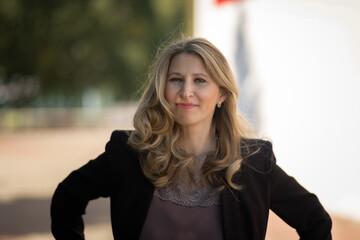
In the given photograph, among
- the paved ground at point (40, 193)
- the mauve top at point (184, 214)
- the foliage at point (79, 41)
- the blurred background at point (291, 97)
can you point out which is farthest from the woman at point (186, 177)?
the foliage at point (79, 41)

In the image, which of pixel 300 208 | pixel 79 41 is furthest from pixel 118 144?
pixel 79 41

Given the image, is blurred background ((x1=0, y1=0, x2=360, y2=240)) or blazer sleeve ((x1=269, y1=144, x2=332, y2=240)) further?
blurred background ((x1=0, y1=0, x2=360, y2=240))

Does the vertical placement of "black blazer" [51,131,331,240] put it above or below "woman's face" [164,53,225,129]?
below

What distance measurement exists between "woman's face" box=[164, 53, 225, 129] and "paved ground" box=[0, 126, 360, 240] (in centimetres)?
379

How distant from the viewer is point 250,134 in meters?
2.91

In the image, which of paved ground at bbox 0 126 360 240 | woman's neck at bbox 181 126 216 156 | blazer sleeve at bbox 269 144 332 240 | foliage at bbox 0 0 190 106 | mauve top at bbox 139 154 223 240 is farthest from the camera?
foliage at bbox 0 0 190 106

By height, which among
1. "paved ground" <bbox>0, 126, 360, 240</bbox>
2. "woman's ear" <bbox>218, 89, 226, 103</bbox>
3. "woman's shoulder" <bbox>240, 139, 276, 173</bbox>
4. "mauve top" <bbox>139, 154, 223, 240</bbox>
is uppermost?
"woman's ear" <bbox>218, 89, 226, 103</bbox>

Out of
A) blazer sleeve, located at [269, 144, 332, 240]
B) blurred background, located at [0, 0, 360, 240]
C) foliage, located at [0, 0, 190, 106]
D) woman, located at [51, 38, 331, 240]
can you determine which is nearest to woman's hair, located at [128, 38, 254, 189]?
woman, located at [51, 38, 331, 240]

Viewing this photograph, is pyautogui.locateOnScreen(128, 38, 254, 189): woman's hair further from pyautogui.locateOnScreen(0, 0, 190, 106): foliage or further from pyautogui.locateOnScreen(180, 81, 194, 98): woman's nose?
pyautogui.locateOnScreen(0, 0, 190, 106): foliage

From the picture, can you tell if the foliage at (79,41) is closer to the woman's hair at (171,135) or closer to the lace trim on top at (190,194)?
the woman's hair at (171,135)

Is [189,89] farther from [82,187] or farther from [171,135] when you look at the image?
[82,187]

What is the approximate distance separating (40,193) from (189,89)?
278 inches

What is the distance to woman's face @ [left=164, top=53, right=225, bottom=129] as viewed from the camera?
100 inches

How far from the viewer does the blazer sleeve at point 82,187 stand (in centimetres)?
254
